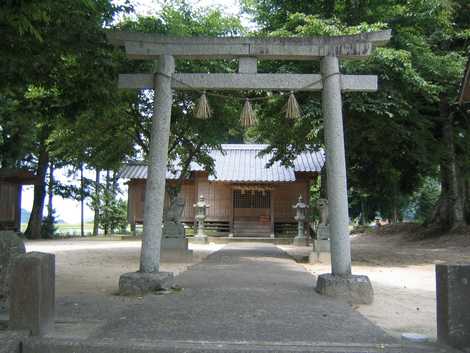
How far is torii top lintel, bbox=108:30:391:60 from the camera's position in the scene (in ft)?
27.7

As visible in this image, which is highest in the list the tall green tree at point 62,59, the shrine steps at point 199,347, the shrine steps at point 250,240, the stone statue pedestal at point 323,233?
the tall green tree at point 62,59

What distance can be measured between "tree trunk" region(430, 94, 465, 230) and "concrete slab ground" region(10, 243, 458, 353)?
1414cm

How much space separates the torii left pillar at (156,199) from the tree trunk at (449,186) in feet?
45.8

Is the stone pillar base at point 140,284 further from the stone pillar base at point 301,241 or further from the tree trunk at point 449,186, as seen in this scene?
the stone pillar base at point 301,241

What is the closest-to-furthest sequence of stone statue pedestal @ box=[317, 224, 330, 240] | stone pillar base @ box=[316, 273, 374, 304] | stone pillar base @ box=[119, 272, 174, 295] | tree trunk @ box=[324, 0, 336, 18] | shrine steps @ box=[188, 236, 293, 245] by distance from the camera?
stone pillar base @ box=[316, 273, 374, 304], stone pillar base @ box=[119, 272, 174, 295], stone statue pedestal @ box=[317, 224, 330, 240], tree trunk @ box=[324, 0, 336, 18], shrine steps @ box=[188, 236, 293, 245]

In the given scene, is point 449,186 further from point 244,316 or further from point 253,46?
point 244,316

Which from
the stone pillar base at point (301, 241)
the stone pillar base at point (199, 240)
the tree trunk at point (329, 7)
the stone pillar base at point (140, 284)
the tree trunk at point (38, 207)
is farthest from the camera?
the tree trunk at point (38, 207)

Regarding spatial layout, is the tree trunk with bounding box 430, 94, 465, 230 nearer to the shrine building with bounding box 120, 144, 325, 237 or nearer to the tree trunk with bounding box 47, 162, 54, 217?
the shrine building with bounding box 120, 144, 325, 237

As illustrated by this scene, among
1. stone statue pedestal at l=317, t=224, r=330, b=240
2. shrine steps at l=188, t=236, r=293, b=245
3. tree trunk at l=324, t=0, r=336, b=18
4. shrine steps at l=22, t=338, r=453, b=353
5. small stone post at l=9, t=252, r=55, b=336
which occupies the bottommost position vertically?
shrine steps at l=22, t=338, r=453, b=353

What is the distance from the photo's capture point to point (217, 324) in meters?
5.56

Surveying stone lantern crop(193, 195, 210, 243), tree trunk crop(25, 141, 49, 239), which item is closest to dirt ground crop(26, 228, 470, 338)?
stone lantern crop(193, 195, 210, 243)

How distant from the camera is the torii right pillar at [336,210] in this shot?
7.70 metres

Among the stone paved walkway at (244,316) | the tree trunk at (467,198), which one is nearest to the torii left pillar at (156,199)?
the stone paved walkway at (244,316)

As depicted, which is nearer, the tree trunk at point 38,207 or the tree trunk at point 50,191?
the tree trunk at point 38,207
